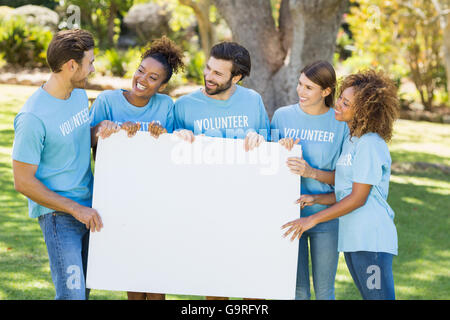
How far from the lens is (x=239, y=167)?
3.07 meters

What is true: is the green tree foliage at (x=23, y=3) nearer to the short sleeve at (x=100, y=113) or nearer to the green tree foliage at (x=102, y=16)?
the green tree foliage at (x=102, y=16)

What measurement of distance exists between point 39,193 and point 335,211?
1472mm

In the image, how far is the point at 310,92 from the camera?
10.3 ft

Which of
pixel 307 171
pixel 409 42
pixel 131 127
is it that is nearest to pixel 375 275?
pixel 307 171

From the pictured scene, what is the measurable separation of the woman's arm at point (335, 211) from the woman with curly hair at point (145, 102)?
87 centimetres

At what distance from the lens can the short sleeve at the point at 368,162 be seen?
2.80 m

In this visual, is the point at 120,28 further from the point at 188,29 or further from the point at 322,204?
the point at 322,204

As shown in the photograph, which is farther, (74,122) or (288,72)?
(288,72)

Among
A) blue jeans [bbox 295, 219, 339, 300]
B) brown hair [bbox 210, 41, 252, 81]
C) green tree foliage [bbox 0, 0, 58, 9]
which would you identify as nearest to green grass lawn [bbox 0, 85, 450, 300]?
blue jeans [bbox 295, 219, 339, 300]

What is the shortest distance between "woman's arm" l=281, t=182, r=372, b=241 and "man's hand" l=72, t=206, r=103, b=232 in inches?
38.6

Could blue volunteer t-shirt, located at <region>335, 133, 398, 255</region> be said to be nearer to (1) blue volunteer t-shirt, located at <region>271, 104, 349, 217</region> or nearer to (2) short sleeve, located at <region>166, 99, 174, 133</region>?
(1) blue volunteer t-shirt, located at <region>271, 104, 349, 217</region>

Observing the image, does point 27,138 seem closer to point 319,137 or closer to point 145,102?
point 145,102

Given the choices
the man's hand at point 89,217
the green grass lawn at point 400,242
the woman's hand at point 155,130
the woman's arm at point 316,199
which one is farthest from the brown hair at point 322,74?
the green grass lawn at point 400,242
